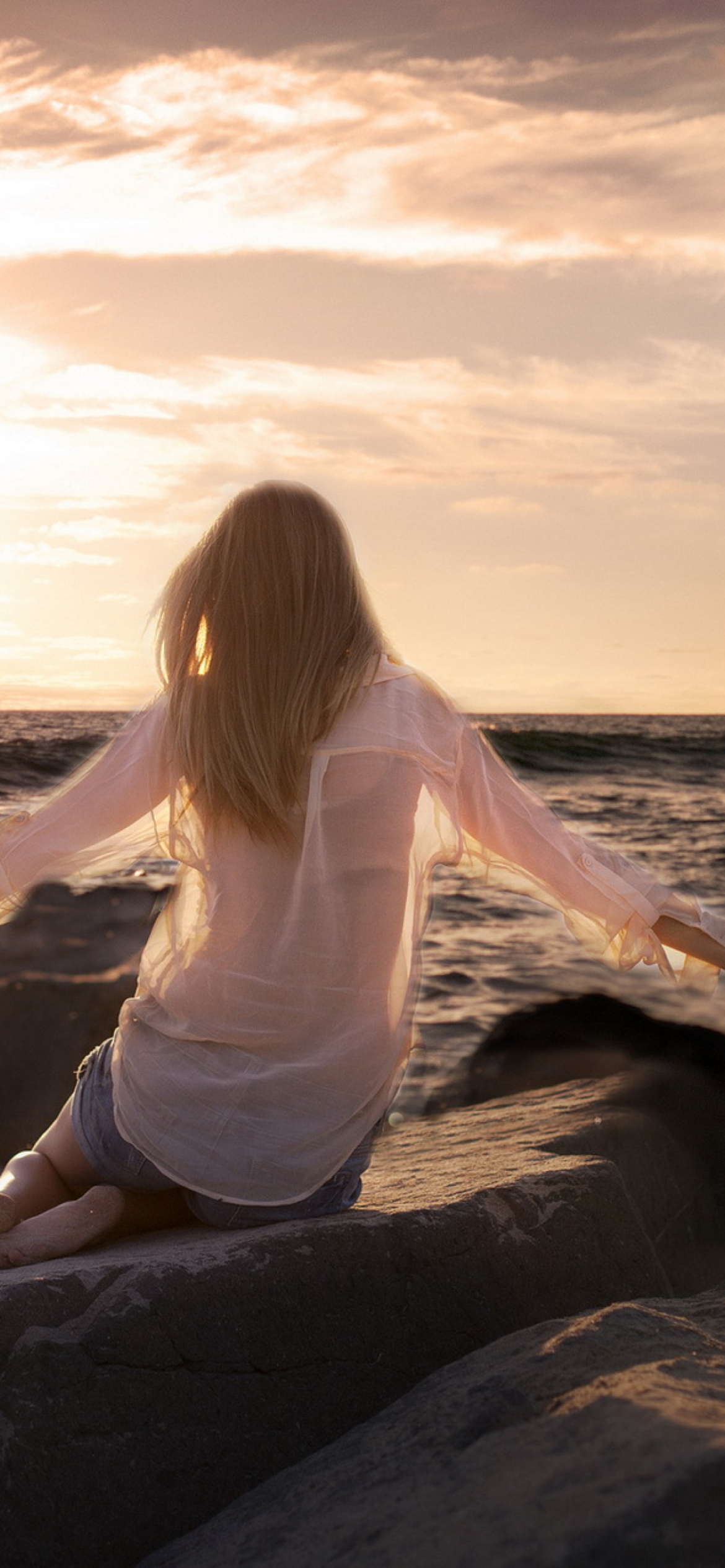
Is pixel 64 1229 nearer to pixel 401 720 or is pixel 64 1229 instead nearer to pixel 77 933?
pixel 401 720

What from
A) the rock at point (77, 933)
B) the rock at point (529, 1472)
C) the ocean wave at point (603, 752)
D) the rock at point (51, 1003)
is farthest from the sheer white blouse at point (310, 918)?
the ocean wave at point (603, 752)

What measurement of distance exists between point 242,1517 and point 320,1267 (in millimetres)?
394

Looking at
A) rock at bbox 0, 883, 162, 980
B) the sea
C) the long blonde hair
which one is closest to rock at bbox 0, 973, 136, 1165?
rock at bbox 0, 883, 162, 980

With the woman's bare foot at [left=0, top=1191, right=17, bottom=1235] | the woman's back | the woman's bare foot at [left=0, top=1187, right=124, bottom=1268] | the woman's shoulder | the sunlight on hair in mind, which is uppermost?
the sunlight on hair

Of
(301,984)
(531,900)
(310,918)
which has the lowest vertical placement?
(531,900)

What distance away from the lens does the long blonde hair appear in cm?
204

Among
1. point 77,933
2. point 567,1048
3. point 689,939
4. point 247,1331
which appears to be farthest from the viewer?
point 77,933

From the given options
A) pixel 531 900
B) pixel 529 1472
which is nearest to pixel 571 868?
pixel 529 1472

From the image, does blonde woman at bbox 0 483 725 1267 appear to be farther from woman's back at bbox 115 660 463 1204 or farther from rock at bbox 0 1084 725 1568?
rock at bbox 0 1084 725 1568

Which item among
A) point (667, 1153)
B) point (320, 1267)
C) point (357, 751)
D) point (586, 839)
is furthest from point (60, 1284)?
point (667, 1153)

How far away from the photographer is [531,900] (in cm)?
918

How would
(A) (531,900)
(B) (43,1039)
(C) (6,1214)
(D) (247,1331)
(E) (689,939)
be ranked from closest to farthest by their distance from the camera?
(D) (247,1331) → (C) (6,1214) → (E) (689,939) → (B) (43,1039) → (A) (531,900)

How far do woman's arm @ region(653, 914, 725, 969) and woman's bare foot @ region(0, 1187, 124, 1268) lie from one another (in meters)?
1.08

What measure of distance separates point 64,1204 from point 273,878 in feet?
2.24
